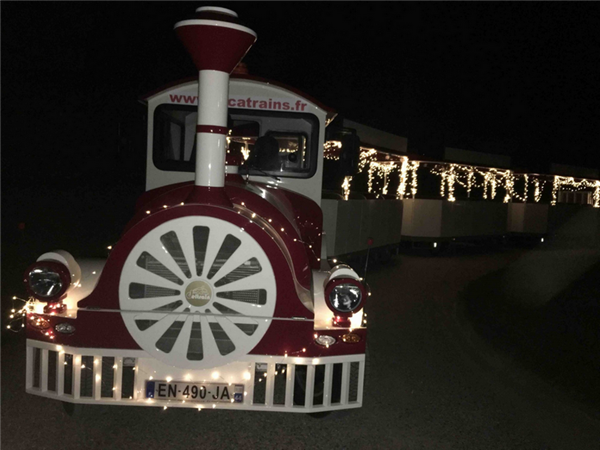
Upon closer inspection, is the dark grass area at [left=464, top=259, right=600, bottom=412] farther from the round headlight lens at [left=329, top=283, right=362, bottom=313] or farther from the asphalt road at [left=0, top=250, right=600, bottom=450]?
the round headlight lens at [left=329, top=283, right=362, bottom=313]

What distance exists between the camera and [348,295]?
3818 mm

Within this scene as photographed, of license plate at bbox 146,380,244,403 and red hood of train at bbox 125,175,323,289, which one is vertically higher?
red hood of train at bbox 125,175,323,289

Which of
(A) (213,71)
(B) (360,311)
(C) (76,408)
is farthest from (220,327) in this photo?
(A) (213,71)

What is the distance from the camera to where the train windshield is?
5.22m

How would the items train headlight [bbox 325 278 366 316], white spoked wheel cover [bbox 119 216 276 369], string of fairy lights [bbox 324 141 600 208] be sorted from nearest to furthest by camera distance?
white spoked wheel cover [bbox 119 216 276 369] < train headlight [bbox 325 278 366 316] < string of fairy lights [bbox 324 141 600 208]

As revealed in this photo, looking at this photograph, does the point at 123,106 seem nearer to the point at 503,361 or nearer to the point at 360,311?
the point at 503,361

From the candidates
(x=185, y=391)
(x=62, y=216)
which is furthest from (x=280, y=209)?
(x=62, y=216)

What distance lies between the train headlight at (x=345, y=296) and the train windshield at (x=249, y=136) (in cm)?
169

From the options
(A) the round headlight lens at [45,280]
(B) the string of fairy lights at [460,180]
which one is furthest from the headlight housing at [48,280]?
(B) the string of fairy lights at [460,180]

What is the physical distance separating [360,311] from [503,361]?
3.13 metres

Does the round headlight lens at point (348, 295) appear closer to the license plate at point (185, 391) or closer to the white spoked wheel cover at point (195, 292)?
the white spoked wheel cover at point (195, 292)

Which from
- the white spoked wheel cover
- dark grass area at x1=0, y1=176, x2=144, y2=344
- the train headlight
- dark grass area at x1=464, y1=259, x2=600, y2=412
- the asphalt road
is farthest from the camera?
dark grass area at x1=0, y1=176, x2=144, y2=344

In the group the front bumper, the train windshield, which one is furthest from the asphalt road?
the train windshield

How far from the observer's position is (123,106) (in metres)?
16.9
